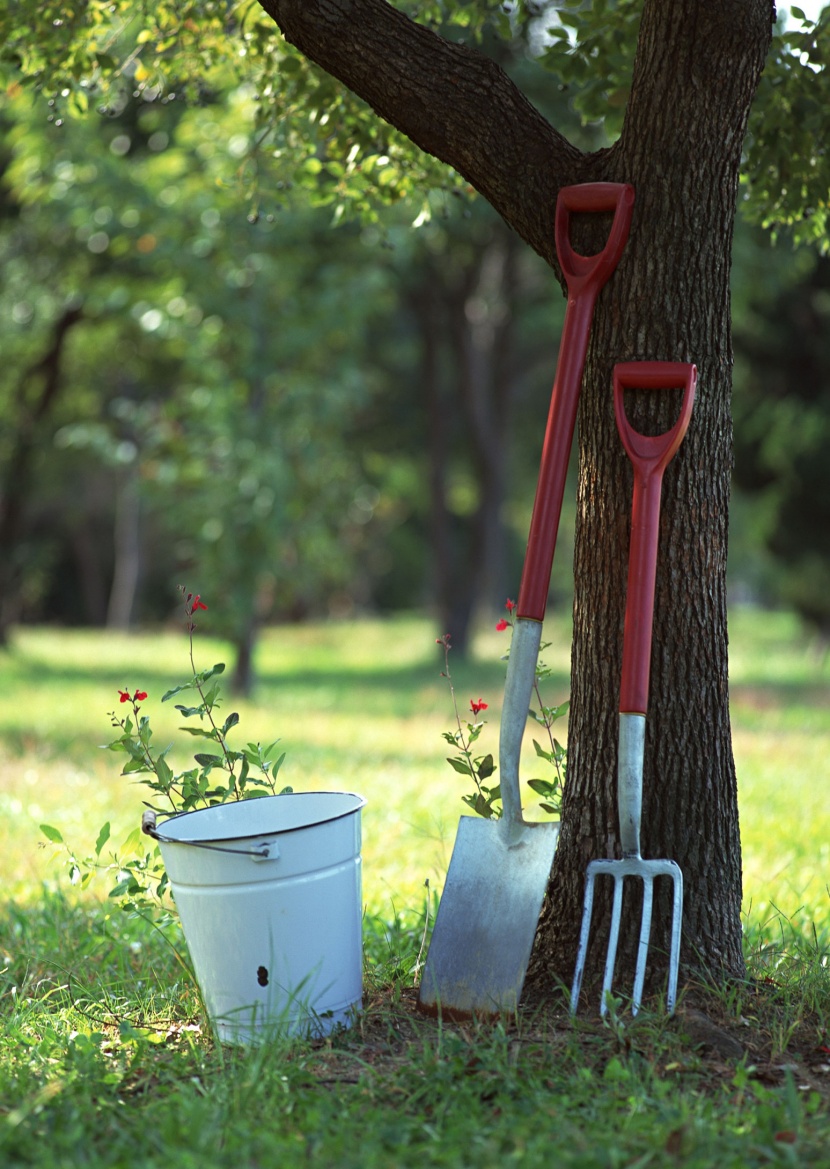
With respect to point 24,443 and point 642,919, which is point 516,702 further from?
point 24,443

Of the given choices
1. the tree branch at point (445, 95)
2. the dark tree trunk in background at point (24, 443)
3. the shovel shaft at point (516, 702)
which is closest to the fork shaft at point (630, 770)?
the shovel shaft at point (516, 702)

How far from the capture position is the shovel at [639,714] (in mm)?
2514

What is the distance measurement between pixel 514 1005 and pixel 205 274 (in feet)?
26.3

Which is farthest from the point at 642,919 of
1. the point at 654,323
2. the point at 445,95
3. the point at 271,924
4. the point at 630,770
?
the point at 445,95

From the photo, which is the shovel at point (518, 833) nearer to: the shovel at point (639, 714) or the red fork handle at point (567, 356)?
the red fork handle at point (567, 356)

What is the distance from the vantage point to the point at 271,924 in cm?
245

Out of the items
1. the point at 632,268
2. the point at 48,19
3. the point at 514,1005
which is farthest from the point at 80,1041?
the point at 48,19

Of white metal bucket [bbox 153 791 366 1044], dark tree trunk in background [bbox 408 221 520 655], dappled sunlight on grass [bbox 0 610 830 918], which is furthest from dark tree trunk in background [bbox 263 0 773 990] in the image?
dark tree trunk in background [bbox 408 221 520 655]

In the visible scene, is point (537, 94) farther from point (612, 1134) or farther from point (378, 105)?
point (612, 1134)

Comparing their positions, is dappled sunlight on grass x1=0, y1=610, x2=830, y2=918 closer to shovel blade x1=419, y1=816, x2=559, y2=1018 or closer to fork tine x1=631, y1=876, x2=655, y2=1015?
fork tine x1=631, y1=876, x2=655, y2=1015

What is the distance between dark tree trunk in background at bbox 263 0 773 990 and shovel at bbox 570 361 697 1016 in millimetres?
87

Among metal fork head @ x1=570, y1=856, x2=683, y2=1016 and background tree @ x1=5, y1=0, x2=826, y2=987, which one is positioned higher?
background tree @ x1=5, y1=0, x2=826, y2=987

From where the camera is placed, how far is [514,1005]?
8.17ft

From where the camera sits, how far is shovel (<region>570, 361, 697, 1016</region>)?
8.25 ft
